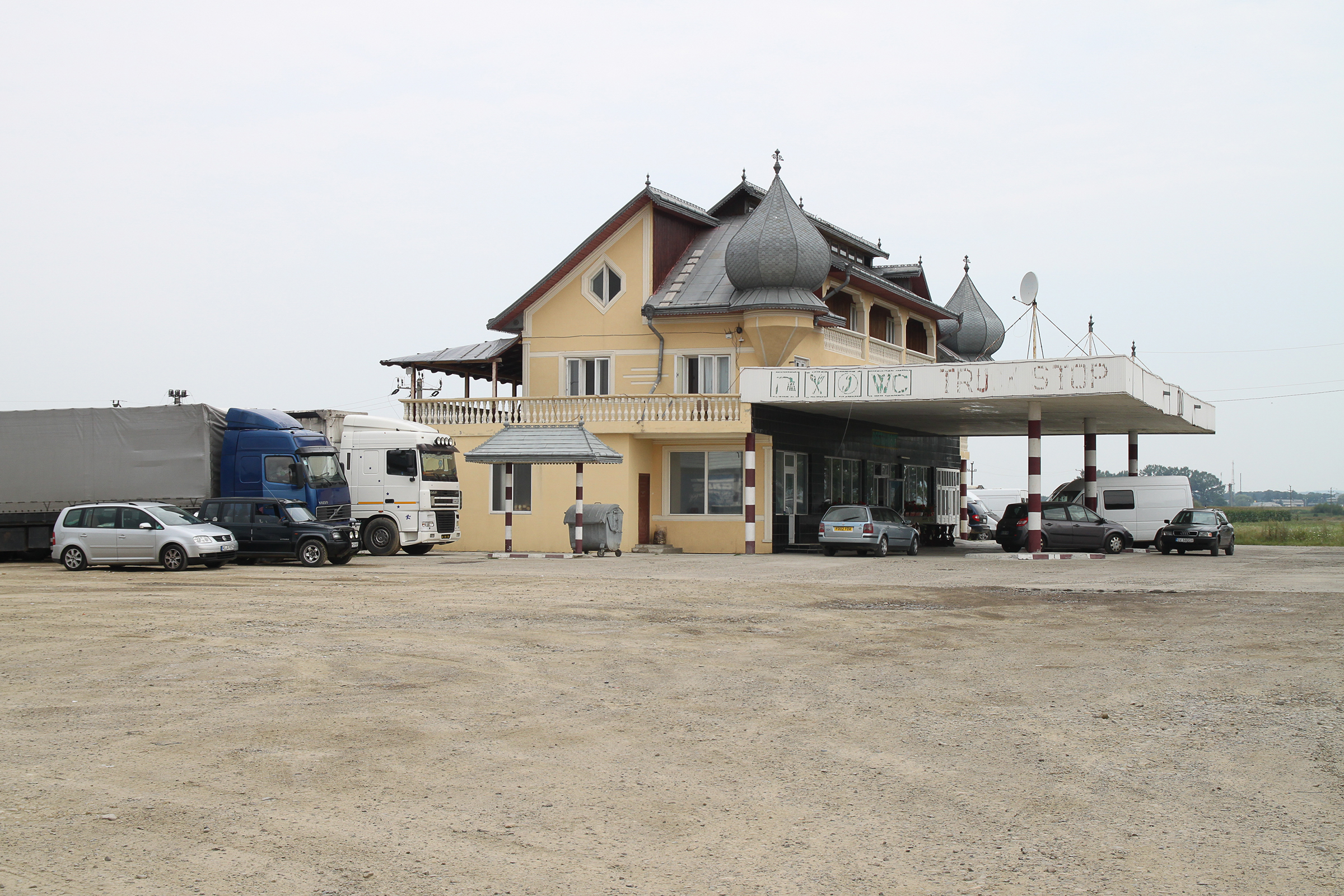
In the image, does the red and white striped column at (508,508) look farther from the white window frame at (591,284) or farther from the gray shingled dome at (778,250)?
the gray shingled dome at (778,250)

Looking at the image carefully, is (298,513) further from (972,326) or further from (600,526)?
→ (972,326)

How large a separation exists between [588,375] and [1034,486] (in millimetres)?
14941

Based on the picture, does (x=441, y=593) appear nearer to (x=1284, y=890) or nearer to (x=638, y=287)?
(x=1284, y=890)

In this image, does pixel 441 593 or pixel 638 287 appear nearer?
pixel 441 593

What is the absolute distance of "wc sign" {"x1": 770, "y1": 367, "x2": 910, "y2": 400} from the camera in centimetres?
3262

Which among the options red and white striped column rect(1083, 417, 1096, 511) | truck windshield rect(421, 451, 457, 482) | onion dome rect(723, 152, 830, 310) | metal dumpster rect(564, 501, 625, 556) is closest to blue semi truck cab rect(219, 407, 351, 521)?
truck windshield rect(421, 451, 457, 482)

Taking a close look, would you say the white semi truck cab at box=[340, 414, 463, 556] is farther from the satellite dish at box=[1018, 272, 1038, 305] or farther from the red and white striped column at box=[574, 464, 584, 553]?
the satellite dish at box=[1018, 272, 1038, 305]

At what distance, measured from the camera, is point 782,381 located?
3400 centimetres

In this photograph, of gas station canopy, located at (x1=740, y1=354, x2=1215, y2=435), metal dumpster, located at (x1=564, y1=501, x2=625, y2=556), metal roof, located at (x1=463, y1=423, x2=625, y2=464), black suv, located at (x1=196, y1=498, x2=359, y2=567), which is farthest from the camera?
metal dumpster, located at (x1=564, y1=501, x2=625, y2=556)

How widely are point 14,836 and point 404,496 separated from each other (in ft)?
84.7

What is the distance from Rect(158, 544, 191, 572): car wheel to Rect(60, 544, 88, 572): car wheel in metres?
1.86

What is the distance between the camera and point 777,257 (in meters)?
36.1

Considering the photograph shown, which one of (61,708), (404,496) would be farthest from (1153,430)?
(61,708)

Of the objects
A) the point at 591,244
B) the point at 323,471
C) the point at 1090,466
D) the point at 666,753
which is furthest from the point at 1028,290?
the point at 666,753
